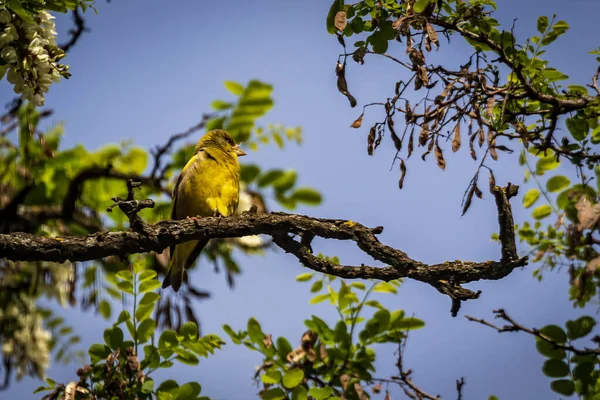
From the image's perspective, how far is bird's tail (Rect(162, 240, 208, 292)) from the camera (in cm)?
615

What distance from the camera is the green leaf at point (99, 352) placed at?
4.12 meters

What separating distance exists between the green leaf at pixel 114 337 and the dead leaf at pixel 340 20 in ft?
6.61

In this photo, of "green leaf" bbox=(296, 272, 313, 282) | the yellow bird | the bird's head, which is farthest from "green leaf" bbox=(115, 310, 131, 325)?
the bird's head

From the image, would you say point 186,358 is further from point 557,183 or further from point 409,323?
point 557,183

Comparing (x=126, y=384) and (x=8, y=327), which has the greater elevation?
(x=8, y=327)

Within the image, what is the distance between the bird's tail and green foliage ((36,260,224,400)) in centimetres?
177

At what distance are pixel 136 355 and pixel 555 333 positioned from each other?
213cm

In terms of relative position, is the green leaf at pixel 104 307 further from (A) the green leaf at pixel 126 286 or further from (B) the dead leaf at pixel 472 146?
(B) the dead leaf at pixel 472 146

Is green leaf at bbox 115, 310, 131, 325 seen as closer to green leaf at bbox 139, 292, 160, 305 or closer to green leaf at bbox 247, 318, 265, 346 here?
green leaf at bbox 139, 292, 160, 305

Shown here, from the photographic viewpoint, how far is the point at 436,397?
364cm

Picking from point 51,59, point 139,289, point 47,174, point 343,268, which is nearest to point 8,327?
point 47,174

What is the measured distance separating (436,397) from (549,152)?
1465 millimetres

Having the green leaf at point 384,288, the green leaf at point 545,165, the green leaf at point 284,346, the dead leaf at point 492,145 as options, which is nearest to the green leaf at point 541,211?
the green leaf at point 545,165

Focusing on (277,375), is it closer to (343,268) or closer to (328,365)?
(328,365)
